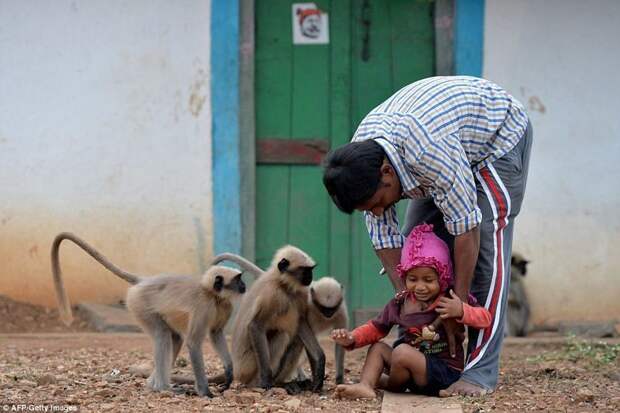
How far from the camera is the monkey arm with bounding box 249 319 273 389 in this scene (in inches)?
225

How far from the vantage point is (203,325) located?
5.66 m

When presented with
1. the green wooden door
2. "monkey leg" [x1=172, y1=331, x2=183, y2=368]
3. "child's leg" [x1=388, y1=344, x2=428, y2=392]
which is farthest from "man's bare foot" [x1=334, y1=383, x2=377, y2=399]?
the green wooden door

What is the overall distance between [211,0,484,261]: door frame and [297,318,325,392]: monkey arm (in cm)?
284

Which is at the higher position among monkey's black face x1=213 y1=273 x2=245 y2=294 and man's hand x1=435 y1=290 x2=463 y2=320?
man's hand x1=435 y1=290 x2=463 y2=320

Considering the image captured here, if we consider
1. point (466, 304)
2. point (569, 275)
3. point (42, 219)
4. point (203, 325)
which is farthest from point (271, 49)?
point (466, 304)

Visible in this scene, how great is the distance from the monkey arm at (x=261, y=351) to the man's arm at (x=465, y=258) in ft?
3.62

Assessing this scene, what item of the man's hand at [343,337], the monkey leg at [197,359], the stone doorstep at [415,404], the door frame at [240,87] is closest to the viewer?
the stone doorstep at [415,404]

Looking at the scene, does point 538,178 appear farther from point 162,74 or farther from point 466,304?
point 466,304

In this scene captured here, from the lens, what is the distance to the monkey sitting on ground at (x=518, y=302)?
28.2 feet

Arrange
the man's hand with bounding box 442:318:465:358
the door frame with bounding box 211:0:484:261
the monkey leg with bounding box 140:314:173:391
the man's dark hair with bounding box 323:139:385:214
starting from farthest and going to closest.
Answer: the door frame with bounding box 211:0:484:261 < the monkey leg with bounding box 140:314:173:391 < the man's hand with bounding box 442:318:465:358 < the man's dark hair with bounding box 323:139:385:214

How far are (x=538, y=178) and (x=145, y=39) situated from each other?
290 cm

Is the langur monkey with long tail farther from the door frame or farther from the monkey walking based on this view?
the door frame

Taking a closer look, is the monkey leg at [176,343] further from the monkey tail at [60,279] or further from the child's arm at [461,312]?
the child's arm at [461,312]

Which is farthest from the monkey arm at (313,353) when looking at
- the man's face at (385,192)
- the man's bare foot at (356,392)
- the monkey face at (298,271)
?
the man's face at (385,192)
